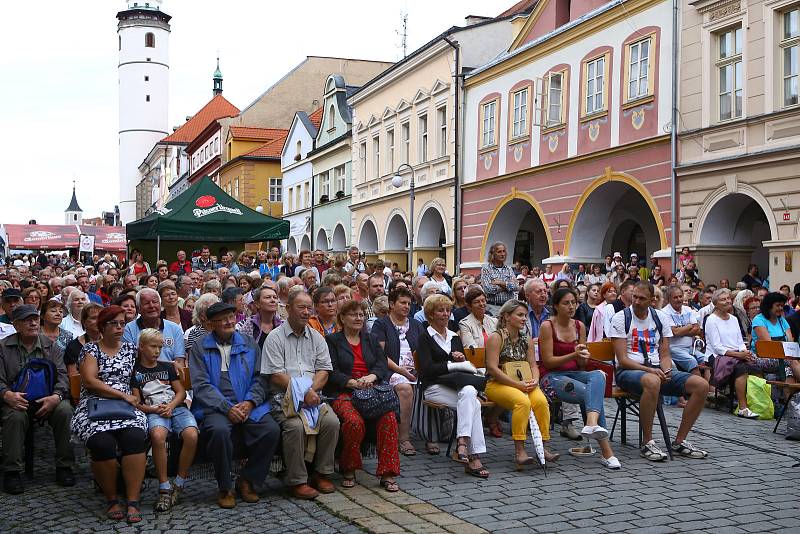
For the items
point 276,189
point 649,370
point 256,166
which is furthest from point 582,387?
point 276,189

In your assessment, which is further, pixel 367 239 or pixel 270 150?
pixel 270 150

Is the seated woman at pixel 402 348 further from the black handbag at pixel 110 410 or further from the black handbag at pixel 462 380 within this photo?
the black handbag at pixel 110 410

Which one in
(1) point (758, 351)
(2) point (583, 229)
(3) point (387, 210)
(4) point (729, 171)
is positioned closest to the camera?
(1) point (758, 351)

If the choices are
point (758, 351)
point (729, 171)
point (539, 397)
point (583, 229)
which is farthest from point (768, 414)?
point (583, 229)

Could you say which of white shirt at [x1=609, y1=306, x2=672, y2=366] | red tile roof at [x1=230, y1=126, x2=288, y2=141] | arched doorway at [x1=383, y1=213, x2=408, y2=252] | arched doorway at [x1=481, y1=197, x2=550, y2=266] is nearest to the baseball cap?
white shirt at [x1=609, y1=306, x2=672, y2=366]

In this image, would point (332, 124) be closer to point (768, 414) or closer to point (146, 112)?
point (768, 414)

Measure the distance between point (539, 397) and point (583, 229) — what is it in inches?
652

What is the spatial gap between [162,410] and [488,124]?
22.7 m

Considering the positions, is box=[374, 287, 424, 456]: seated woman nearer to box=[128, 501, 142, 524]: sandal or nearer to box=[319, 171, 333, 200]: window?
box=[128, 501, 142, 524]: sandal

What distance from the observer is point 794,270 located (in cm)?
1753

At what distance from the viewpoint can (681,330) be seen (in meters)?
11.1

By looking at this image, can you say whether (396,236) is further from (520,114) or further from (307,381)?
(307,381)

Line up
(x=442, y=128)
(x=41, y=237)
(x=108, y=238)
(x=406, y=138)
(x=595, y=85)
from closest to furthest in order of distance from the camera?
(x=595, y=85)
(x=442, y=128)
(x=406, y=138)
(x=108, y=238)
(x=41, y=237)

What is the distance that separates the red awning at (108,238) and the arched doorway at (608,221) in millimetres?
37528
